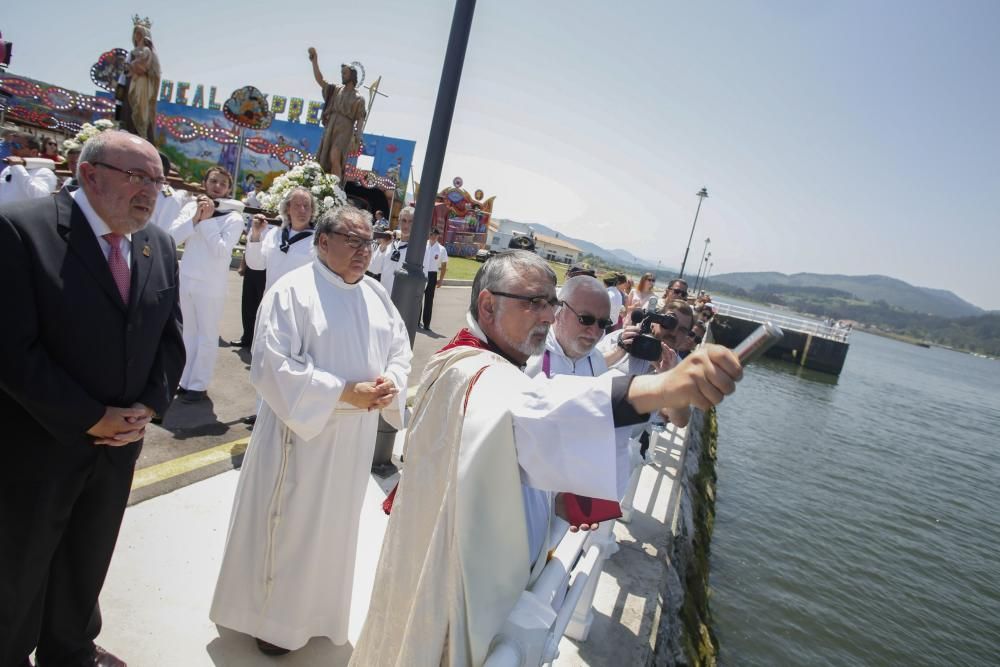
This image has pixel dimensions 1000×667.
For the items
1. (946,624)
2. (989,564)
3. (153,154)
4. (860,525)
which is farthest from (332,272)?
(989,564)

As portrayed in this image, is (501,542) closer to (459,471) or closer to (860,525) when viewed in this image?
(459,471)

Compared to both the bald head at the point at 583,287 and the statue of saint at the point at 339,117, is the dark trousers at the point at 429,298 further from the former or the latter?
the bald head at the point at 583,287

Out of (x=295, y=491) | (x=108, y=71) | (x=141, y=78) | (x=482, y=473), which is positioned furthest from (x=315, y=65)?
(x=108, y=71)

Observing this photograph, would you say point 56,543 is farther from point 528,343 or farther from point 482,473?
point 528,343

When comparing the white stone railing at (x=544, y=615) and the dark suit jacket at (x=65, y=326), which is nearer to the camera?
the white stone railing at (x=544, y=615)

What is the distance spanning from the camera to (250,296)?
730 centimetres

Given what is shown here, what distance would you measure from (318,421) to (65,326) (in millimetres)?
1014

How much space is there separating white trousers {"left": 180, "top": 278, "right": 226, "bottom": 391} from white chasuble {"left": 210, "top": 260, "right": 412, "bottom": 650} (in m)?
3.11

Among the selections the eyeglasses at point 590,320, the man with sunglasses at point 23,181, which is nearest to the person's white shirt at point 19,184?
the man with sunglasses at point 23,181

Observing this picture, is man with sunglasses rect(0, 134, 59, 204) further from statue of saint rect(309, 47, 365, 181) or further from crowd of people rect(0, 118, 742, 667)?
statue of saint rect(309, 47, 365, 181)

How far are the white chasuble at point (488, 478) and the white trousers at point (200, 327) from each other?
14.9 ft

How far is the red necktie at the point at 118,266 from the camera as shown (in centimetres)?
209

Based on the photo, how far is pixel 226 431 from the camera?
4605 mm

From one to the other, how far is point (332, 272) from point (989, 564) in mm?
12937
